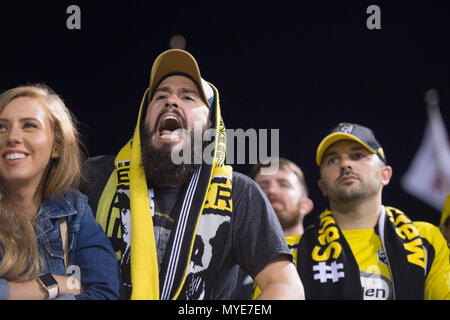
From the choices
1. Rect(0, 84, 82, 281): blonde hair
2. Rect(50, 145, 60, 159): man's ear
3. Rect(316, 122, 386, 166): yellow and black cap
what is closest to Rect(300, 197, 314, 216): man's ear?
Rect(316, 122, 386, 166): yellow and black cap

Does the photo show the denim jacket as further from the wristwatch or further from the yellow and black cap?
the yellow and black cap

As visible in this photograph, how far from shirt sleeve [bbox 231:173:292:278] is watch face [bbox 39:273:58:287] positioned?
574mm

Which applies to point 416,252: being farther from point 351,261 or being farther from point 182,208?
point 182,208

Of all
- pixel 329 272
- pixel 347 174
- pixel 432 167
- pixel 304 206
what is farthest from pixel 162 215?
pixel 432 167

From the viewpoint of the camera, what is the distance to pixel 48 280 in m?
1.25

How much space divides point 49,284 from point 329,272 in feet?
3.65

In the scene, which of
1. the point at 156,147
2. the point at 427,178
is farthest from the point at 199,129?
the point at 427,178

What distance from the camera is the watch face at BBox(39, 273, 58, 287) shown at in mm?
1238

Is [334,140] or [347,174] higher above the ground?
[334,140]

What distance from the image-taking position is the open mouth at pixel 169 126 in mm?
1678

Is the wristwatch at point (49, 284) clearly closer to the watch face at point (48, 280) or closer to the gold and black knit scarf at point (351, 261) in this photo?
the watch face at point (48, 280)

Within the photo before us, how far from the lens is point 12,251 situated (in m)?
1.27
